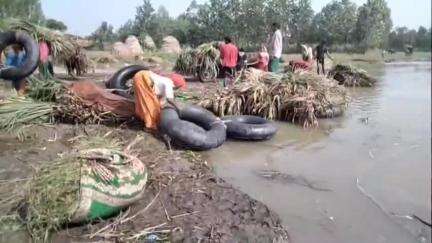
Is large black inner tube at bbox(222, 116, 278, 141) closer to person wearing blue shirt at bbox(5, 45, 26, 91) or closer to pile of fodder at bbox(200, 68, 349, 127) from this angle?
pile of fodder at bbox(200, 68, 349, 127)

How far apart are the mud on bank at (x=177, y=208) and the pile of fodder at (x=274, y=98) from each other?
349 centimetres

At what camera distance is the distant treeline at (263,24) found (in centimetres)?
5609

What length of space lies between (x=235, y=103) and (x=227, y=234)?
6.29 metres

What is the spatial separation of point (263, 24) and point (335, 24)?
1150 cm

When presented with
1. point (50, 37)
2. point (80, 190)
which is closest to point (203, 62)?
point (50, 37)

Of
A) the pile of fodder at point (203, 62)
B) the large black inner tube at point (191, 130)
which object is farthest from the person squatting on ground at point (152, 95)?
the pile of fodder at point (203, 62)

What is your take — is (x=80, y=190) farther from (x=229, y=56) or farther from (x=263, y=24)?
(x=263, y=24)

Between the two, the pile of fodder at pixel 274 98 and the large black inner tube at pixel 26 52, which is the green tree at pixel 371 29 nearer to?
the pile of fodder at pixel 274 98

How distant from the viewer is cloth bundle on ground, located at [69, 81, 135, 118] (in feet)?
28.9

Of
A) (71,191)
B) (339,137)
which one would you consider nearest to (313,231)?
(71,191)

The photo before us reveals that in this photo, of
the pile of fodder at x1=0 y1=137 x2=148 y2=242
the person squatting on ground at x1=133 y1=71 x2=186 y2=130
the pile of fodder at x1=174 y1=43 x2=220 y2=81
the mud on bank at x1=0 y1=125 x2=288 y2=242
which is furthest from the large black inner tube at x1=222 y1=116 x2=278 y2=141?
the pile of fodder at x1=174 y1=43 x2=220 y2=81

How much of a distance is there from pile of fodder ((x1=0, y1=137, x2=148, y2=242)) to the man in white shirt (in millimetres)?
10053

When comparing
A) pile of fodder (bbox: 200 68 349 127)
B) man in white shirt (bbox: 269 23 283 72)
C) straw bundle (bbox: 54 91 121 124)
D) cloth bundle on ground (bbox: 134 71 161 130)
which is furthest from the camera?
man in white shirt (bbox: 269 23 283 72)

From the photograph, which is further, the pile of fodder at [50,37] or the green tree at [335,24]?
the green tree at [335,24]
